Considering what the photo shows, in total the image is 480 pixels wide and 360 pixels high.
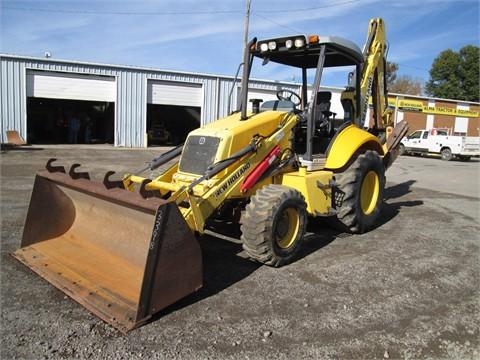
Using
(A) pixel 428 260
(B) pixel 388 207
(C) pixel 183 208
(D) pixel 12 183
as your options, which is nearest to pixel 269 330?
(C) pixel 183 208

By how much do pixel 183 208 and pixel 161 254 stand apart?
3.01 ft

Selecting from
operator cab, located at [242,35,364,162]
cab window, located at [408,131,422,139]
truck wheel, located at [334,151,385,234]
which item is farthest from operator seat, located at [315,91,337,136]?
cab window, located at [408,131,422,139]

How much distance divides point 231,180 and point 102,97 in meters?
19.4

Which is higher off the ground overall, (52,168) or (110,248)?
(52,168)

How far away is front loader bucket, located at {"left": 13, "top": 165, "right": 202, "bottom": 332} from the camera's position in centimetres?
370

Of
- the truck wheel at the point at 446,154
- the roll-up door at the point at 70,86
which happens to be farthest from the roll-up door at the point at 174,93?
the truck wheel at the point at 446,154

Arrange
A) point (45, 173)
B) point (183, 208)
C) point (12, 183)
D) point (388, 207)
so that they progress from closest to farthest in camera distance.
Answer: point (183, 208) → point (45, 173) → point (388, 207) → point (12, 183)

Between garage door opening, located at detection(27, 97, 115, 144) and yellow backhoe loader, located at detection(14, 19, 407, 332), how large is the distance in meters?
21.1

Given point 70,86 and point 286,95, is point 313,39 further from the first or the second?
point 70,86

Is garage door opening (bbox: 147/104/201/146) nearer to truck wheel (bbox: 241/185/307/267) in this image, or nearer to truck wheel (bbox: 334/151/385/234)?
truck wheel (bbox: 334/151/385/234)

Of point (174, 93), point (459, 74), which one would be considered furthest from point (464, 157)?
point (459, 74)

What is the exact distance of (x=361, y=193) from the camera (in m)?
6.87

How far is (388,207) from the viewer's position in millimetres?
9141

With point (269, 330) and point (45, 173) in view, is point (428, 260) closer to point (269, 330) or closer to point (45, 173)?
point (269, 330)
